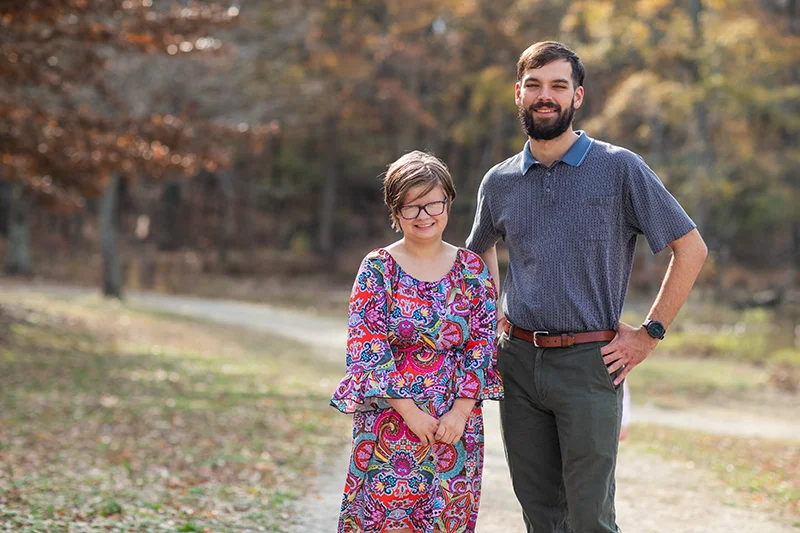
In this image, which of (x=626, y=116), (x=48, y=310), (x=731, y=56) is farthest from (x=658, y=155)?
(x=48, y=310)

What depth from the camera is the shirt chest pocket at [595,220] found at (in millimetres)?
3566

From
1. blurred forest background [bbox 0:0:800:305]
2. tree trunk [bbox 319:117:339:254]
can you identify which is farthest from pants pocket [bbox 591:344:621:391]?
tree trunk [bbox 319:117:339:254]

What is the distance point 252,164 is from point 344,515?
36798 mm

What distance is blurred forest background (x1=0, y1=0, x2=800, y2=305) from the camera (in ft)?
38.8

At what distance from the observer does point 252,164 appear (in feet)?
130

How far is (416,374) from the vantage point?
11.4 ft

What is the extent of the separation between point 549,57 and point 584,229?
0.64 meters

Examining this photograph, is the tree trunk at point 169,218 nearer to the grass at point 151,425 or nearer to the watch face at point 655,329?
the grass at point 151,425

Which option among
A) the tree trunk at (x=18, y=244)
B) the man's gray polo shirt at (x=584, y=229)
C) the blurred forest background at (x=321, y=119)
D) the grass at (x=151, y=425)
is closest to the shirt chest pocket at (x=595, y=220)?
the man's gray polo shirt at (x=584, y=229)

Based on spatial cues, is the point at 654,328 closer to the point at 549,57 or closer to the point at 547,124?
the point at 547,124

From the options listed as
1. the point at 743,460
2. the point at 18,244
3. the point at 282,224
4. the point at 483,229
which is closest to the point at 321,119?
the point at 282,224

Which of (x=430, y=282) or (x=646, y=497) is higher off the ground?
(x=430, y=282)

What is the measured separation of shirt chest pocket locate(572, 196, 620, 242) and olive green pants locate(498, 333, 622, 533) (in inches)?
15.6

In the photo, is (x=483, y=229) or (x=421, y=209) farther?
(x=483, y=229)
